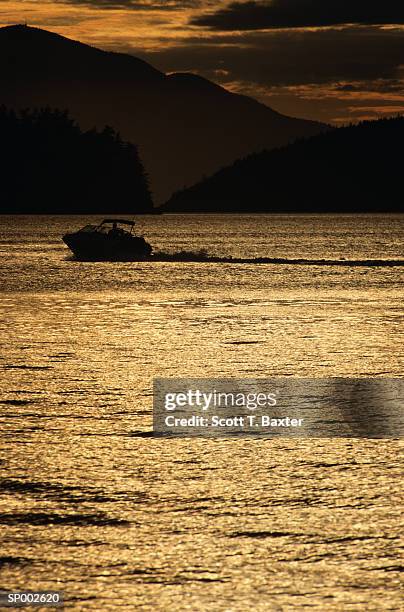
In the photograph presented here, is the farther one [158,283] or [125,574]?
[158,283]

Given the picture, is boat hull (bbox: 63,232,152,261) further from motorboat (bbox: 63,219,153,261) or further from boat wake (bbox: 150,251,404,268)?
boat wake (bbox: 150,251,404,268)

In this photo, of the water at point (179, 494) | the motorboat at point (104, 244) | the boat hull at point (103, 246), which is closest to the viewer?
the water at point (179, 494)

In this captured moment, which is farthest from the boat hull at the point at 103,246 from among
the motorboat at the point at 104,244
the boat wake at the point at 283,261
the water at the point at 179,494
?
→ the water at the point at 179,494

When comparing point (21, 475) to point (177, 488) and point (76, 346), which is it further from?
point (76, 346)

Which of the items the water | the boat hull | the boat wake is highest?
the boat hull

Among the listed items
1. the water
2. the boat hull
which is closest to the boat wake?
the boat hull

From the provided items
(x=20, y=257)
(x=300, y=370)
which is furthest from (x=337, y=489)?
(x=20, y=257)

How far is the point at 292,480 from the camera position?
51.5 feet

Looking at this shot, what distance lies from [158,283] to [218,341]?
39.1 m

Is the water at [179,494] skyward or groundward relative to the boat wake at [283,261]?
groundward

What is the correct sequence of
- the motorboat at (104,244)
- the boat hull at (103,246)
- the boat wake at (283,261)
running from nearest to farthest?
the motorboat at (104,244), the boat hull at (103,246), the boat wake at (283,261)

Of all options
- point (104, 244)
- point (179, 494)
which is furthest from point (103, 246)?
point (179, 494)

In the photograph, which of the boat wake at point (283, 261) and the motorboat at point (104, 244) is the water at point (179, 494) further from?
Answer: the boat wake at point (283, 261)

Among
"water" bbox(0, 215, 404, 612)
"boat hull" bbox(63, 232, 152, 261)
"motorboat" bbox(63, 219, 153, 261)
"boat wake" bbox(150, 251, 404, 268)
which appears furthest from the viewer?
"boat wake" bbox(150, 251, 404, 268)
